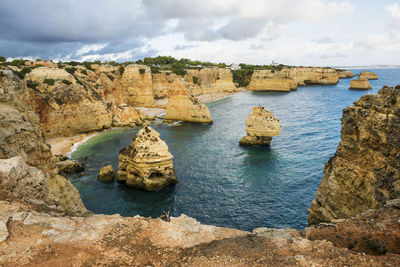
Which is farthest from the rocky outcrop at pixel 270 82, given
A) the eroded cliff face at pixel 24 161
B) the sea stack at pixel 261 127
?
the eroded cliff face at pixel 24 161

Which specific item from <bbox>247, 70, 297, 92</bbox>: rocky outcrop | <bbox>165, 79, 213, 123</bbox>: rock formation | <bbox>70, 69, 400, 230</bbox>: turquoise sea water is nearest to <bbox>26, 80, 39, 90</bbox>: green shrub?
<bbox>70, 69, 400, 230</bbox>: turquoise sea water

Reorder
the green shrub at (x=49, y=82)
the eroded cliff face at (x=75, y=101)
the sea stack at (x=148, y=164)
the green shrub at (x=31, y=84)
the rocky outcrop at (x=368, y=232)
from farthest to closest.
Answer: the green shrub at (x=49, y=82) → the green shrub at (x=31, y=84) → the eroded cliff face at (x=75, y=101) → the sea stack at (x=148, y=164) → the rocky outcrop at (x=368, y=232)

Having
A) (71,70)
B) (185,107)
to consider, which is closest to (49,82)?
(71,70)

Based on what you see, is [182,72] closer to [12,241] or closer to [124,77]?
[124,77]

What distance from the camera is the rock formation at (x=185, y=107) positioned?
54156 millimetres

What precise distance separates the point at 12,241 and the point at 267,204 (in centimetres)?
1890

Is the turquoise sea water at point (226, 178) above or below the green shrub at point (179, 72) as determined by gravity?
below

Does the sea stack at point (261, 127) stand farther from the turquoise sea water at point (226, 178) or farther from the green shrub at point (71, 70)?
the green shrub at point (71, 70)

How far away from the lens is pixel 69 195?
14.0 metres

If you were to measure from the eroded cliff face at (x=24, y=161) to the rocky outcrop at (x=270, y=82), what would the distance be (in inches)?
4194

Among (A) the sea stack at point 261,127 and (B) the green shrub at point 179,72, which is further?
(B) the green shrub at point 179,72

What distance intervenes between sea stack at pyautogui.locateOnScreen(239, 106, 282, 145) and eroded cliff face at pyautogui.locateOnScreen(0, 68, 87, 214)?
27123 mm

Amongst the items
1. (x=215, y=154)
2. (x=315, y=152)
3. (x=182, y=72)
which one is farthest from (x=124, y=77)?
(x=315, y=152)

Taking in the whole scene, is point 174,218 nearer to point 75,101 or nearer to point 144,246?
point 144,246
